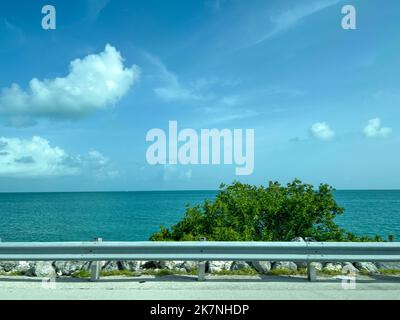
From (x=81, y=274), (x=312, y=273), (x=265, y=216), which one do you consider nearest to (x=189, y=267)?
(x=81, y=274)

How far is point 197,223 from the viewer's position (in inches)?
561

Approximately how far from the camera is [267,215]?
47.7 ft

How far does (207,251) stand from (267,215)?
27.1ft

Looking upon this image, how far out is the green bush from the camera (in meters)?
14.1

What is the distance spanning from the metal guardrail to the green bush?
7158 mm

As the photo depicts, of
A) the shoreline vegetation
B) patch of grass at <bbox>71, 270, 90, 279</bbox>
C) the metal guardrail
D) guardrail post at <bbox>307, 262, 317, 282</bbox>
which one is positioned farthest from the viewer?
the shoreline vegetation

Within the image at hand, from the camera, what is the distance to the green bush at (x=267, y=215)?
46.2 ft

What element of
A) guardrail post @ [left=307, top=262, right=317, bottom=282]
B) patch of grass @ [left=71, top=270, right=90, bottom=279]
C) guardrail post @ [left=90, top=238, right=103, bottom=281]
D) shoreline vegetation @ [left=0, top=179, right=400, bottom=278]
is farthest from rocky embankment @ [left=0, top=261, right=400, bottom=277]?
shoreline vegetation @ [left=0, top=179, right=400, bottom=278]

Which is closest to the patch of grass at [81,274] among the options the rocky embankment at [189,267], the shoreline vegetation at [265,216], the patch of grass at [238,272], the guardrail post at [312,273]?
the rocky embankment at [189,267]

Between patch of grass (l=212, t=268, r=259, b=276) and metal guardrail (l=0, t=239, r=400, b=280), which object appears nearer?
metal guardrail (l=0, t=239, r=400, b=280)

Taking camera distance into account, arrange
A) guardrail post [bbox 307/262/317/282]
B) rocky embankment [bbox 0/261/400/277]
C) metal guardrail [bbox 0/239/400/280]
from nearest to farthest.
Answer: metal guardrail [bbox 0/239/400/280] < guardrail post [bbox 307/262/317/282] < rocky embankment [bbox 0/261/400/277]

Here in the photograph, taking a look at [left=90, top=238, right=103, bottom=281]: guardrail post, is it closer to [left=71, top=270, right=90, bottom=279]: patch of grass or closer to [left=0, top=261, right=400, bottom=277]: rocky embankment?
[left=71, top=270, right=90, bottom=279]: patch of grass

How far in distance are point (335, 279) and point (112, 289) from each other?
3.71 meters
